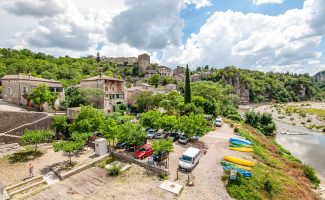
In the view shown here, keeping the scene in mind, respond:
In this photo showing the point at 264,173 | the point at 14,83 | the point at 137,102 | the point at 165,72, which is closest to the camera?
the point at 264,173

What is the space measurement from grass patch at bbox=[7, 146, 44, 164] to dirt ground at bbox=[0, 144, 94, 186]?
42 cm

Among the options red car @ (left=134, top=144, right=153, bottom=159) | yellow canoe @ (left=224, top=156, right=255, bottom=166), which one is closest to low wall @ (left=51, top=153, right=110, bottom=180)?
red car @ (left=134, top=144, right=153, bottom=159)

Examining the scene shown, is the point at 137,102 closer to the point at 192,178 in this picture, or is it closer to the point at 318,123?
the point at 192,178

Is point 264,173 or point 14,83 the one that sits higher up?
point 14,83

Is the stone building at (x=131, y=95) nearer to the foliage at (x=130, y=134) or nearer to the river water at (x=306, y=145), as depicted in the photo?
the foliage at (x=130, y=134)

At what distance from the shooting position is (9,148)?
22.6 m

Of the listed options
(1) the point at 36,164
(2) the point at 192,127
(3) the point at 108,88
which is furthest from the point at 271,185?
(3) the point at 108,88

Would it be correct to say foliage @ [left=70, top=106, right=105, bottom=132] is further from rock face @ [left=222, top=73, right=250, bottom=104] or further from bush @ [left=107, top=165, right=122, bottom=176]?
rock face @ [left=222, top=73, right=250, bottom=104]

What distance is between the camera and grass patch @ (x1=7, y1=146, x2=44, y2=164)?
20.0m

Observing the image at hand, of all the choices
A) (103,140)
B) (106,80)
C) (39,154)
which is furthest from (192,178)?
(106,80)

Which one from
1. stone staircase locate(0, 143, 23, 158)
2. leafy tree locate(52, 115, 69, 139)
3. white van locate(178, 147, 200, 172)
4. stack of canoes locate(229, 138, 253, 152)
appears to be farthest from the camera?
leafy tree locate(52, 115, 69, 139)

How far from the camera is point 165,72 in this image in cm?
11581

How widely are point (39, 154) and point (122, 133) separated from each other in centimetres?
1058

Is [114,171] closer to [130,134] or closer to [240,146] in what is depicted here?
[130,134]
